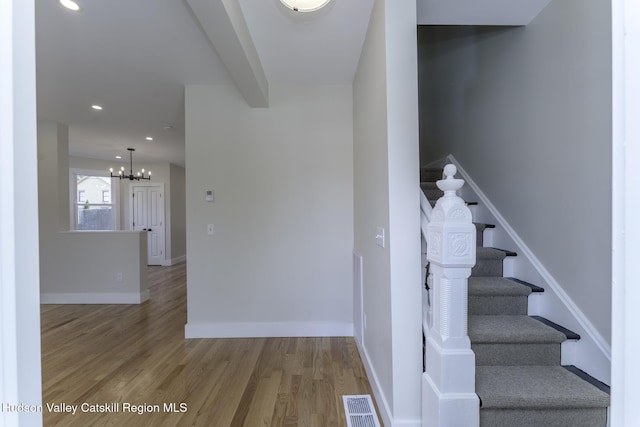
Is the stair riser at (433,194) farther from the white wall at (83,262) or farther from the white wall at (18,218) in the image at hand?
the white wall at (83,262)

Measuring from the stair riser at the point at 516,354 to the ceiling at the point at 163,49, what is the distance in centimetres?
228

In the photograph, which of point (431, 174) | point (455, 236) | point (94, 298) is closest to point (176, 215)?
point (94, 298)

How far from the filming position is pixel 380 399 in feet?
5.85

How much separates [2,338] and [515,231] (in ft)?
8.96

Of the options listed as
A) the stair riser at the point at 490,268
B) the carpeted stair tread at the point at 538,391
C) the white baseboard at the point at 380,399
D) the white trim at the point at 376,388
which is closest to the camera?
the carpeted stair tread at the point at 538,391

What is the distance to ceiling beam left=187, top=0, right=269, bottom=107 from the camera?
154cm

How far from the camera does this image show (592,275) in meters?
1.60

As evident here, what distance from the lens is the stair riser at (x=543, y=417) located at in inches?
55.3

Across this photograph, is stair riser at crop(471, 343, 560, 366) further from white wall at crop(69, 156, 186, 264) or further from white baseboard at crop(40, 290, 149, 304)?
white wall at crop(69, 156, 186, 264)

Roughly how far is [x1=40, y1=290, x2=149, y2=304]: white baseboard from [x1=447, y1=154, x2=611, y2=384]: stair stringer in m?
4.53

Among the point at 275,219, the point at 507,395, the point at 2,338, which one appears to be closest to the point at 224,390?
the point at 275,219
